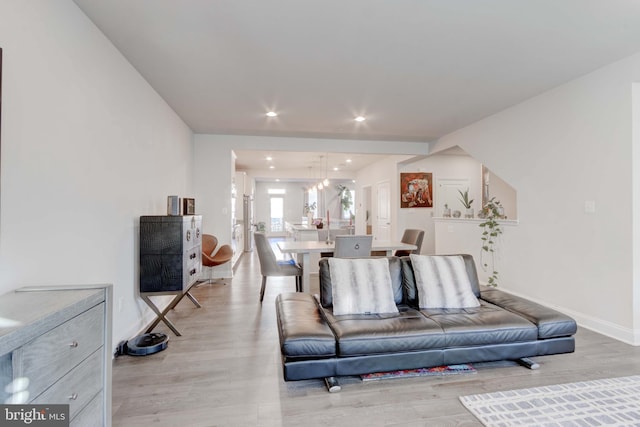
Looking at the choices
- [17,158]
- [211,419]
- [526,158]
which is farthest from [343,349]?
[526,158]

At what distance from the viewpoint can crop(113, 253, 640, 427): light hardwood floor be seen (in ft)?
6.15

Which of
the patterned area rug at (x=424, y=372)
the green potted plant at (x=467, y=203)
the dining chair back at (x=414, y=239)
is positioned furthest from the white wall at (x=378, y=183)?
the patterned area rug at (x=424, y=372)

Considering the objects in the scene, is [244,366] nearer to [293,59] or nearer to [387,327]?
[387,327]

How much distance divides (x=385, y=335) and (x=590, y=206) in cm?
272

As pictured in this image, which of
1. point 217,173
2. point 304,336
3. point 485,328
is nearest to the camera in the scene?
point 304,336

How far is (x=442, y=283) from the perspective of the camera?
2.75m

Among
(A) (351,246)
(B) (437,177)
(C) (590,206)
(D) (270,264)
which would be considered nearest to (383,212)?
(B) (437,177)

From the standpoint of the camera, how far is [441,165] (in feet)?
25.4

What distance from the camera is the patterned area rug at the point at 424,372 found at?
7.59 feet

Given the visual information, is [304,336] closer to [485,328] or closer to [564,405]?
[485,328]

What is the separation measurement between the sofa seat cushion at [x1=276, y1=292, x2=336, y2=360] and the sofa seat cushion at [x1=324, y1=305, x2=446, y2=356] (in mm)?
81

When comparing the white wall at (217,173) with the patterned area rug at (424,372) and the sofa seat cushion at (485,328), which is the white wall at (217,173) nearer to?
the patterned area rug at (424,372)

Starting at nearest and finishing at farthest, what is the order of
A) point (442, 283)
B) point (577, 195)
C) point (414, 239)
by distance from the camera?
1. point (442, 283)
2. point (577, 195)
3. point (414, 239)

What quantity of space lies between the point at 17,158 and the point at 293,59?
2.13 m
